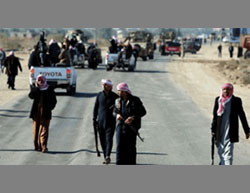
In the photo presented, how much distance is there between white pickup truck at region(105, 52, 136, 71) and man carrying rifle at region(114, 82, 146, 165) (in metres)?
30.5

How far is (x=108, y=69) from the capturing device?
42906 mm

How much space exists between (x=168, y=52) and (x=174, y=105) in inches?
1973

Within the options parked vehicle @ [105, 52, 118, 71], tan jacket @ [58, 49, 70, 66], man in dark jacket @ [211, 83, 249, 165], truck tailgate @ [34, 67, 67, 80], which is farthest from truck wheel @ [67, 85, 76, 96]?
man in dark jacket @ [211, 83, 249, 165]

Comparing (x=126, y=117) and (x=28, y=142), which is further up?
(x=126, y=117)

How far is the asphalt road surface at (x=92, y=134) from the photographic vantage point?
14.3 meters

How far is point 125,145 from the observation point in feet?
38.9

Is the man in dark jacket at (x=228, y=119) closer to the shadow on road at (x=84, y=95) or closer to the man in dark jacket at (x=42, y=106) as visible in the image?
the man in dark jacket at (x=42, y=106)

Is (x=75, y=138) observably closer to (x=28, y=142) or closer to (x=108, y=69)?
(x=28, y=142)

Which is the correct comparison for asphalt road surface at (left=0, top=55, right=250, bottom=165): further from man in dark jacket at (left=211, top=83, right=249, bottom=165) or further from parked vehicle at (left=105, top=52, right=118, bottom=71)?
parked vehicle at (left=105, top=52, right=118, bottom=71)

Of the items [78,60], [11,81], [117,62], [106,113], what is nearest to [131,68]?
[117,62]

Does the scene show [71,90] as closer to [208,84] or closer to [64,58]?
[64,58]

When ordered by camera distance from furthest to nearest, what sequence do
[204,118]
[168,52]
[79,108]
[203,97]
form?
[168,52] → [203,97] → [79,108] → [204,118]

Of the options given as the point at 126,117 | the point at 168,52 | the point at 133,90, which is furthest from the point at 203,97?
the point at 168,52

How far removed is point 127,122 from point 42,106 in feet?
12.0
